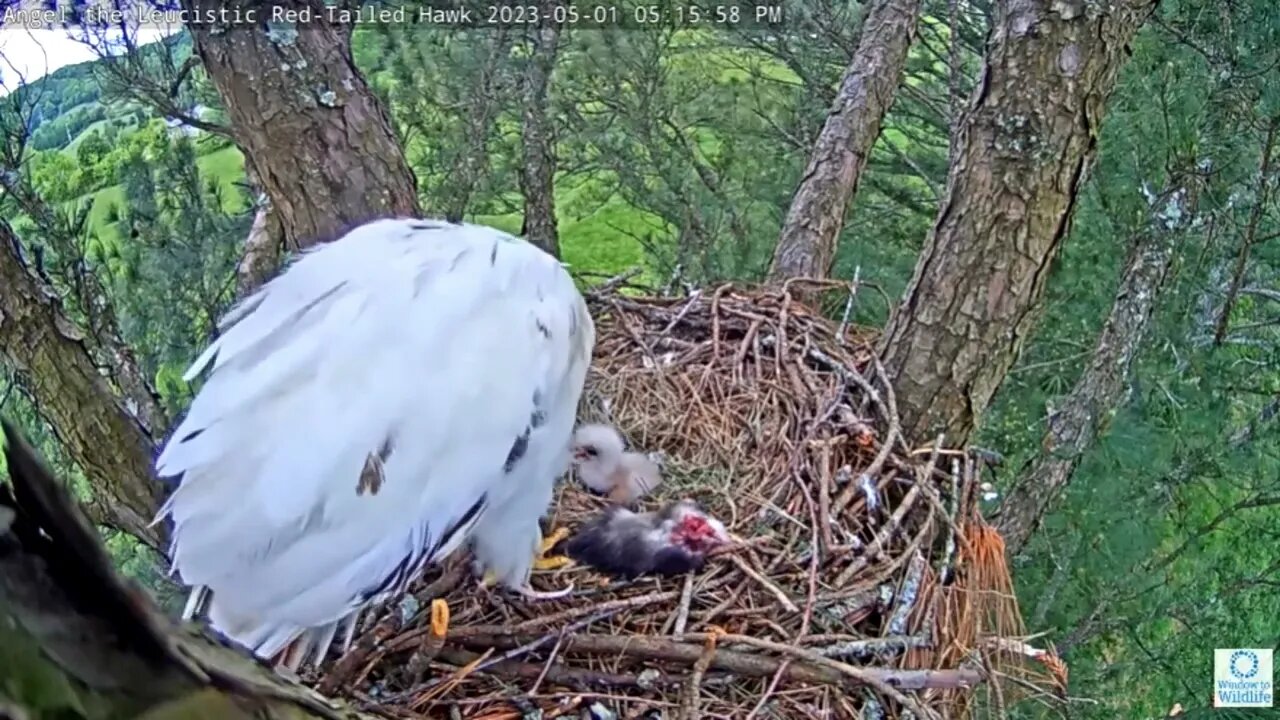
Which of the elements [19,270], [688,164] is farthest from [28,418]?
[688,164]

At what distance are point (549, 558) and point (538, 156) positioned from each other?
1857mm

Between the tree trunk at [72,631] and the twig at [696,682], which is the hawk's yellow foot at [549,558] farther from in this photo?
the tree trunk at [72,631]

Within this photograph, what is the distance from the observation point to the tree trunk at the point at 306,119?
1.77 meters

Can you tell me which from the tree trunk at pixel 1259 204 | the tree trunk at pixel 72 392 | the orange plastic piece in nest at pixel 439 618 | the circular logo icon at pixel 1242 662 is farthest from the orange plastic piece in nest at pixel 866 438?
the circular logo icon at pixel 1242 662

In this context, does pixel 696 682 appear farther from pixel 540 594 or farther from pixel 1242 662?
pixel 1242 662

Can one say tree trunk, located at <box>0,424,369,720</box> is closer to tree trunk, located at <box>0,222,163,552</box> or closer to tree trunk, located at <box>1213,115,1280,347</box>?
tree trunk, located at <box>0,222,163,552</box>

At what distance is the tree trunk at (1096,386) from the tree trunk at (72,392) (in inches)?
79.6

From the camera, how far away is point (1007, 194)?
5.66 ft

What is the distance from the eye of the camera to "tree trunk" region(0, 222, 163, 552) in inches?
79.7

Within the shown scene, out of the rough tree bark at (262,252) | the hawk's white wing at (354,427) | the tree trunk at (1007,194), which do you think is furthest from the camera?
the rough tree bark at (262,252)

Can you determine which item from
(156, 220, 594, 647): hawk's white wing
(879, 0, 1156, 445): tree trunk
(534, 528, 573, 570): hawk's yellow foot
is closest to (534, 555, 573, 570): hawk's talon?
(534, 528, 573, 570): hawk's yellow foot

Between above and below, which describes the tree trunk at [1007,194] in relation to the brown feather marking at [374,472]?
above

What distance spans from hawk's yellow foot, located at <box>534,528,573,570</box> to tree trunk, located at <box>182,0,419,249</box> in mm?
636

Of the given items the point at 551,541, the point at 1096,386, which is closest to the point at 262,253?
the point at 551,541
